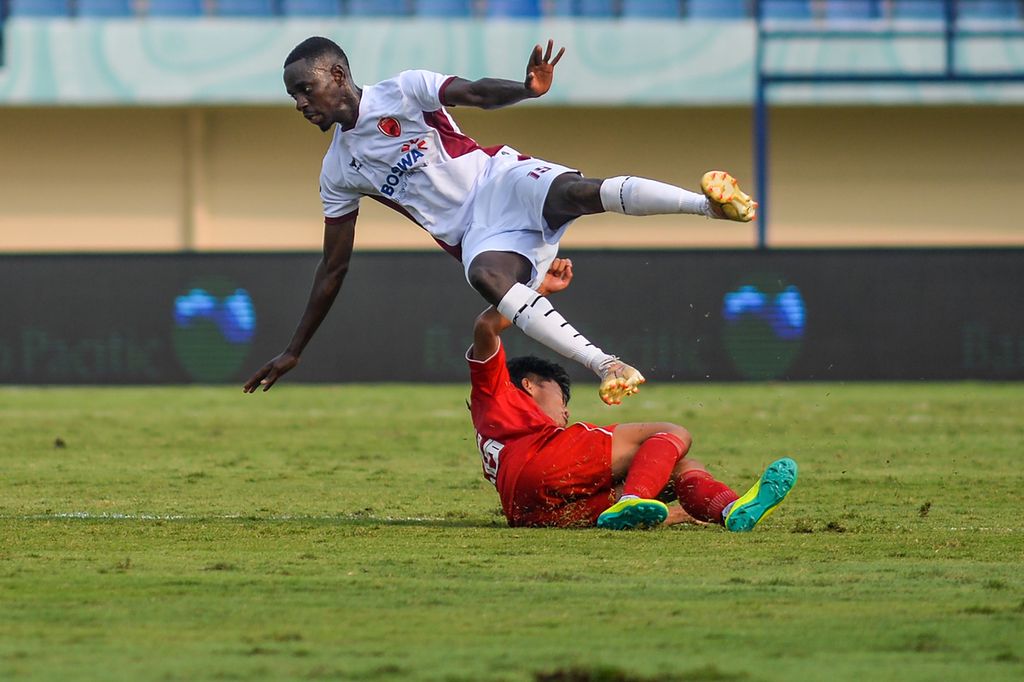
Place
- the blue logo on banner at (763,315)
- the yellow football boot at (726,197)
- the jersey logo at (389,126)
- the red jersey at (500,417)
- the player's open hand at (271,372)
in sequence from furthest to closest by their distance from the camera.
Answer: the blue logo on banner at (763,315) → the player's open hand at (271,372) → the jersey logo at (389,126) → the red jersey at (500,417) → the yellow football boot at (726,197)

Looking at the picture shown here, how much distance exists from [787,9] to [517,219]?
20905mm

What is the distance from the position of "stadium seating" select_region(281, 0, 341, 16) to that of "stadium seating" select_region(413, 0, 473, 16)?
134cm

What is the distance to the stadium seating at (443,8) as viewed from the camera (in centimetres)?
2725

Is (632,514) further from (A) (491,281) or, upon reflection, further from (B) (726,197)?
(B) (726,197)

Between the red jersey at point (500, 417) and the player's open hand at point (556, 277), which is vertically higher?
the player's open hand at point (556, 277)

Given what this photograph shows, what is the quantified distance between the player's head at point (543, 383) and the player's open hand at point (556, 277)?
375mm

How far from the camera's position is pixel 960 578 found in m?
5.99

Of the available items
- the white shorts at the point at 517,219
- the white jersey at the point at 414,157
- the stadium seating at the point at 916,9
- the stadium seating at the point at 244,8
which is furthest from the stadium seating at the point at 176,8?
the white shorts at the point at 517,219

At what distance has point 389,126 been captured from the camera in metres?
7.90

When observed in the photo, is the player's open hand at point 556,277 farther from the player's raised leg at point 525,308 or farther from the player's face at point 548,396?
the player's face at point 548,396

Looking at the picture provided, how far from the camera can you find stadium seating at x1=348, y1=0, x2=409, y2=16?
27.2m

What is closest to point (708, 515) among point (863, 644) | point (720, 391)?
point (863, 644)

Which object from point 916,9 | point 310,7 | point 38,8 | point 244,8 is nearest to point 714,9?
point 916,9

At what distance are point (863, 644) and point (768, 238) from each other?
81.3 feet
